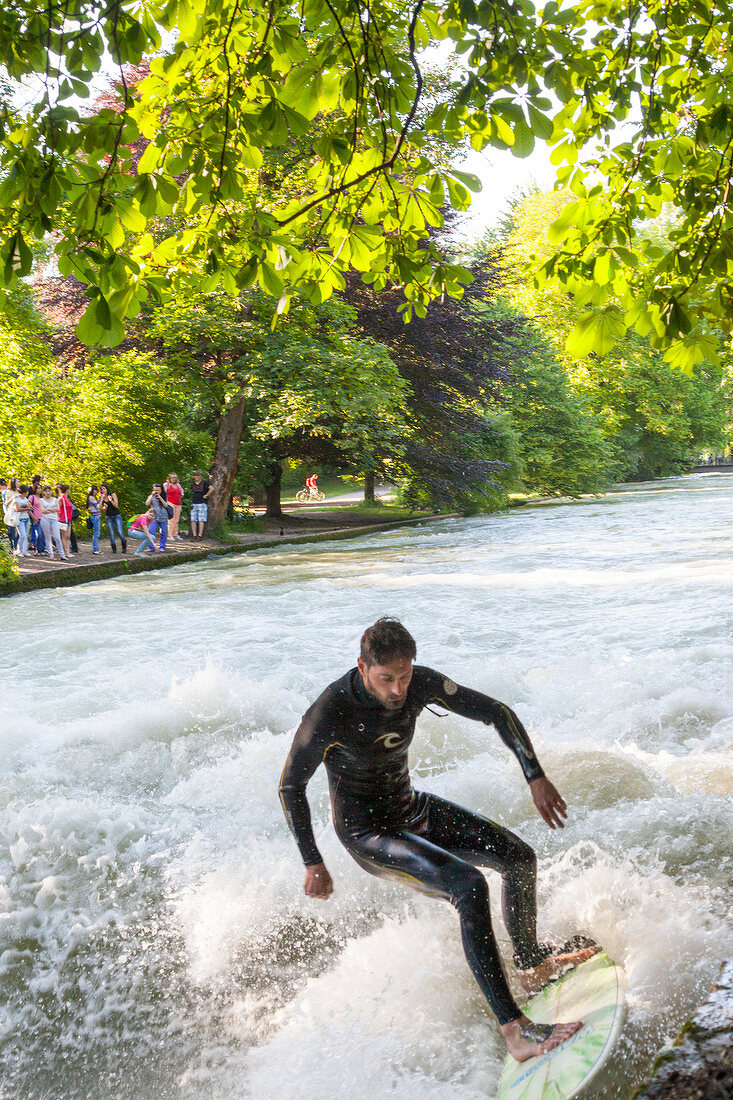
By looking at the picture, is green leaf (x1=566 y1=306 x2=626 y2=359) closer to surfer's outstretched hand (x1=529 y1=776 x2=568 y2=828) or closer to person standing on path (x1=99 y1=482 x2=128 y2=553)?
surfer's outstretched hand (x1=529 y1=776 x2=568 y2=828)

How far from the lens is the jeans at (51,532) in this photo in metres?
18.7

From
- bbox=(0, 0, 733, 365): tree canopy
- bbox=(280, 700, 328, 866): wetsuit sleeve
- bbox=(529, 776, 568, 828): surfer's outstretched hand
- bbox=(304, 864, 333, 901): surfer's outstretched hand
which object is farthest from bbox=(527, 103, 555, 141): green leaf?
bbox=(304, 864, 333, 901): surfer's outstretched hand

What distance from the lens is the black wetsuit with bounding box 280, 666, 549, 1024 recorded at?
3871 millimetres

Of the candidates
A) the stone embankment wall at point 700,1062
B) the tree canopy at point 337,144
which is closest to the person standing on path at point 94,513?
the tree canopy at point 337,144

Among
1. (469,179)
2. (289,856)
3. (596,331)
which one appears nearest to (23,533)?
(289,856)

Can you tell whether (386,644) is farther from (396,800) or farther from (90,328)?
(90,328)

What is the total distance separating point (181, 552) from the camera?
20328 millimetres

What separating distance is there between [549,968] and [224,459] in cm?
2113

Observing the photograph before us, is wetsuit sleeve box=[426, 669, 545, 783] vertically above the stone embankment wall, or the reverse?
wetsuit sleeve box=[426, 669, 545, 783]

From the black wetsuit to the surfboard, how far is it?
0.73ft

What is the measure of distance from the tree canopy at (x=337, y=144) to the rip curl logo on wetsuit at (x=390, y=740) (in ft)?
5.77

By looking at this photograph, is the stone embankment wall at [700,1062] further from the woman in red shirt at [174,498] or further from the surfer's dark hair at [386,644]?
the woman in red shirt at [174,498]

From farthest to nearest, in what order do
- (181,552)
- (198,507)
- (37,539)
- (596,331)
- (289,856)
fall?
(198,507)
(181,552)
(37,539)
(289,856)
(596,331)

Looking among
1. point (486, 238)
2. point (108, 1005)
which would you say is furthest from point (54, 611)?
point (486, 238)
